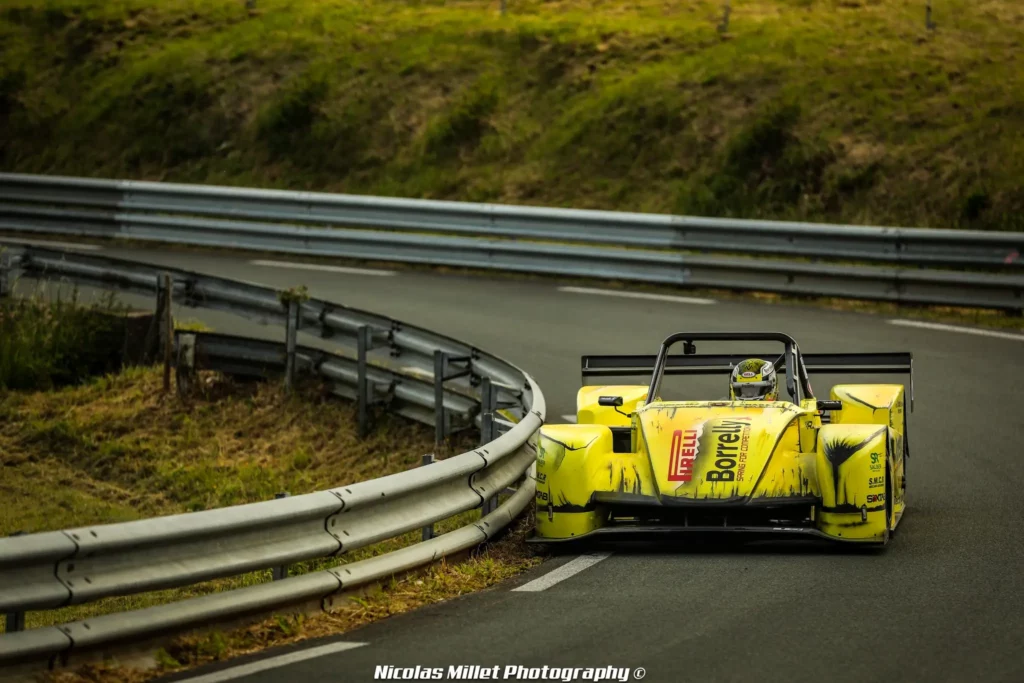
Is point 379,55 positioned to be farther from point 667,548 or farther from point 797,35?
point 667,548

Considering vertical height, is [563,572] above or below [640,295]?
above

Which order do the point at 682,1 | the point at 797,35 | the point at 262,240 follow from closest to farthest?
1. the point at 262,240
2. the point at 797,35
3. the point at 682,1

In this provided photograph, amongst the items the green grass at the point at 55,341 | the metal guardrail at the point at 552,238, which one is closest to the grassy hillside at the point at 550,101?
the metal guardrail at the point at 552,238

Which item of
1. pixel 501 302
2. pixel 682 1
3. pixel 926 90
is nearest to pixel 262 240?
pixel 501 302

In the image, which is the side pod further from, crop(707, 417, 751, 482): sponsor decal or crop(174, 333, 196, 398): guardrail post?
crop(174, 333, 196, 398): guardrail post

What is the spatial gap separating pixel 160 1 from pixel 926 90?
18.1 metres

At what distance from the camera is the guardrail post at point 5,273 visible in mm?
18000

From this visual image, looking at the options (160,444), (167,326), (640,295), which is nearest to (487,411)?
(160,444)

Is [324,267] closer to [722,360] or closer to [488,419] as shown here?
[722,360]

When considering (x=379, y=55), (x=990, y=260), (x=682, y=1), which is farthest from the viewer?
(x=682, y=1)

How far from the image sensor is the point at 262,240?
76.1 feet

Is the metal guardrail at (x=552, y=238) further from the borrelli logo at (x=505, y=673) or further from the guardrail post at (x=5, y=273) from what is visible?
the borrelli logo at (x=505, y=673)

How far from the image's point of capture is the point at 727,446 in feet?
30.3

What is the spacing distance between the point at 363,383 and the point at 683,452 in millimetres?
5854
